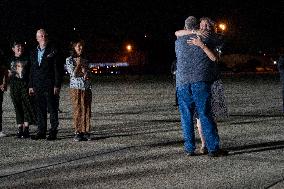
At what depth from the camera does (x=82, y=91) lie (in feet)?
37.8

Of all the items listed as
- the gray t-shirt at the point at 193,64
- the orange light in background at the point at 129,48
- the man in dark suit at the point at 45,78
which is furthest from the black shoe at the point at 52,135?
the orange light in background at the point at 129,48

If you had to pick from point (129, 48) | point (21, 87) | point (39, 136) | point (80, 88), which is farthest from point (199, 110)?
point (129, 48)

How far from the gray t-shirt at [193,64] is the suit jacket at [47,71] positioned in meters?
2.98

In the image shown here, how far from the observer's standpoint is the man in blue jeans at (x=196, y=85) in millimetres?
9195

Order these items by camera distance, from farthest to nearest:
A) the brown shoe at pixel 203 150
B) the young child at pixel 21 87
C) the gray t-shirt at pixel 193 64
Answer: the young child at pixel 21 87, the brown shoe at pixel 203 150, the gray t-shirt at pixel 193 64

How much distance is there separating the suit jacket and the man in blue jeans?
9.78 ft

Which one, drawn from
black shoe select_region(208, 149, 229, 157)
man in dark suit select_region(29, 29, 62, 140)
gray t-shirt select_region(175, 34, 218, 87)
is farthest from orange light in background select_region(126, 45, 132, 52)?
black shoe select_region(208, 149, 229, 157)

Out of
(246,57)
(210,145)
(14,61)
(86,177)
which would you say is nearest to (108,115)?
(14,61)

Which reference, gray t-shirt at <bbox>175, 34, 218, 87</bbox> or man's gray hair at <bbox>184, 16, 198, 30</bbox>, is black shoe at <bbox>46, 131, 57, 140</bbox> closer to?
gray t-shirt at <bbox>175, 34, 218, 87</bbox>

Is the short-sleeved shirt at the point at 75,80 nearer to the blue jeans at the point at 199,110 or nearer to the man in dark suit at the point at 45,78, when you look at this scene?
the man in dark suit at the point at 45,78

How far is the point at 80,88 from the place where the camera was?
11500 millimetres

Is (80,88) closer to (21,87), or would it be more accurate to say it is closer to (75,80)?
(75,80)

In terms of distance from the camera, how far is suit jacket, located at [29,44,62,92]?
11.6m

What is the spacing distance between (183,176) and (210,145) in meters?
1.52
